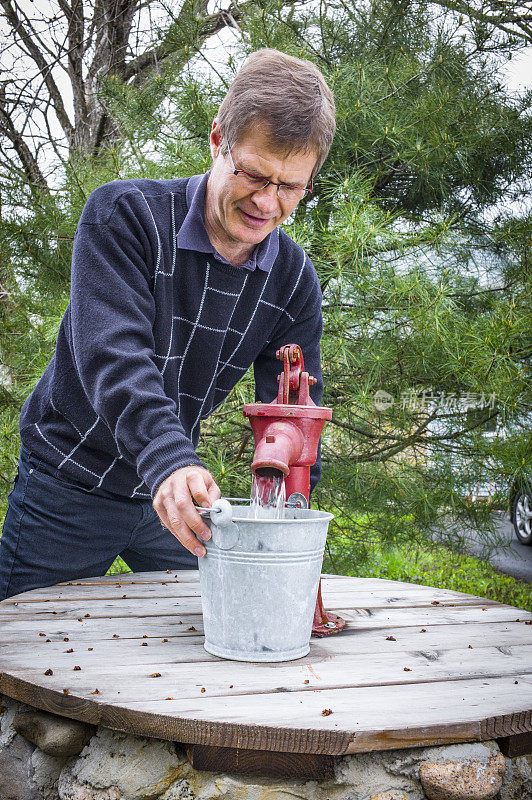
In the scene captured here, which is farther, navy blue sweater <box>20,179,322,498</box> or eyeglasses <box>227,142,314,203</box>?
eyeglasses <box>227,142,314,203</box>

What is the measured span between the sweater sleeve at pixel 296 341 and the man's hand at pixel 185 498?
0.70 metres

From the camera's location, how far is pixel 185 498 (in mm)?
978

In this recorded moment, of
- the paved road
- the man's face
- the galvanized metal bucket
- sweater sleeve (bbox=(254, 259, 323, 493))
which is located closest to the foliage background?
the paved road

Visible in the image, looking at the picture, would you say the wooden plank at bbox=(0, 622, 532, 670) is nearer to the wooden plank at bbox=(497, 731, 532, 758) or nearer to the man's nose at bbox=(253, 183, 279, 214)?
the wooden plank at bbox=(497, 731, 532, 758)

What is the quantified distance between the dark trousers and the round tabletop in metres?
0.07

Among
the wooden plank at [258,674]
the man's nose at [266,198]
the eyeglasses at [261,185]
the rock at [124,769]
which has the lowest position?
the rock at [124,769]

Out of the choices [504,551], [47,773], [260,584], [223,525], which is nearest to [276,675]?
[260,584]

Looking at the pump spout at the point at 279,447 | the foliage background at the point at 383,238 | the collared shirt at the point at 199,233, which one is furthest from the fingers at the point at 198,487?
the foliage background at the point at 383,238

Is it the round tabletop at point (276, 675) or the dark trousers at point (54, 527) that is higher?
the dark trousers at point (54, 527)

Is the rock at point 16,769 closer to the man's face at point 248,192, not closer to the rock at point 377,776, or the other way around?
the rock at point 377,776

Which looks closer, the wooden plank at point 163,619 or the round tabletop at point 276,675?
the round tabletop at point 276,675

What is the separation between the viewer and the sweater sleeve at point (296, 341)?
5.54 ft

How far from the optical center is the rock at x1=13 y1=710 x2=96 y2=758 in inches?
38.7

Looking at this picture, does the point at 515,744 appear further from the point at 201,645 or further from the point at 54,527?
the point at 54,527
